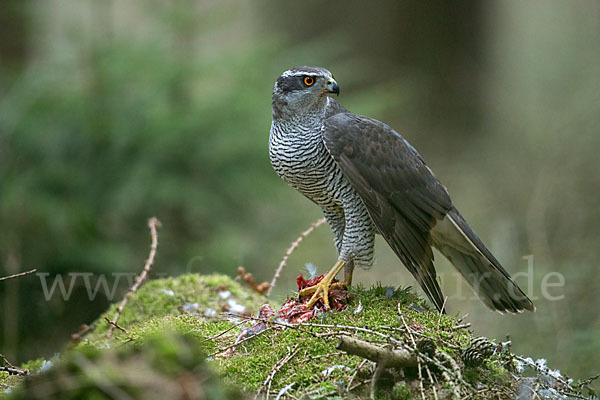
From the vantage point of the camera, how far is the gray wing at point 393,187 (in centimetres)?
367

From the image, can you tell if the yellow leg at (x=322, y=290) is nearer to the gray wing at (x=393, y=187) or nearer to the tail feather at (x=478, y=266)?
the gray wing at (x=393, y=187)

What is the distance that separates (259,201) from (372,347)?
18.0 feet

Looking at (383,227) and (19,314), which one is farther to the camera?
(19,314)

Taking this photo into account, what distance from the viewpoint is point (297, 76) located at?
13.3ft

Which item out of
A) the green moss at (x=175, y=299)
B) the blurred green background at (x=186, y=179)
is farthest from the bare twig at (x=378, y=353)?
the blurred green background at (x=186, y=179)

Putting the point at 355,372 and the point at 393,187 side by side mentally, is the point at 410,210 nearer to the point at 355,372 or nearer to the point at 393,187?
the point at 393,187

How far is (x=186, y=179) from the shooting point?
24.2 ft

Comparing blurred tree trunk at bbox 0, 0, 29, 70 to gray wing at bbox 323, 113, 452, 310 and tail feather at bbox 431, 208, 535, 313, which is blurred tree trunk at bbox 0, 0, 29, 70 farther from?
tail feather at bbox 431, 208, 535, 313

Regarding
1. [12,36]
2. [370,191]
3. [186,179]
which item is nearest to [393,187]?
[370,191]

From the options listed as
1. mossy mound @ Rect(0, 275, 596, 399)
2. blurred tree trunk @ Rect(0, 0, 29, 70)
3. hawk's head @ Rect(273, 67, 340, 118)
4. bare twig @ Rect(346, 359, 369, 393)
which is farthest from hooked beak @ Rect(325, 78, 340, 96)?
blurred tree trunk @ Rect(0, 0, 29, 70)

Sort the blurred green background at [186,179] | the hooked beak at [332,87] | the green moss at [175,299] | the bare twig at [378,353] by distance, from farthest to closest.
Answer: the blurred green background at [186,179] → the green moss at [175,299] → the hooked beak at [332,87] → the bare twig at [378,353]

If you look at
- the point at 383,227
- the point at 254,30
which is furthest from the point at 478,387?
the point at 254,30

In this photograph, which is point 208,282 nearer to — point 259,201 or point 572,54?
point 259,201

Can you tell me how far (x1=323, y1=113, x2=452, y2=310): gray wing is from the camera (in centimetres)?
367
